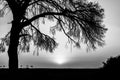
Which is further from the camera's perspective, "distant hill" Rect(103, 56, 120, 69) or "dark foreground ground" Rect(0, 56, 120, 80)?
"distant hill" Rect(103, 56, 120, 69)

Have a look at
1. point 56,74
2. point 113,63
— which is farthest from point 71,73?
point 113,63

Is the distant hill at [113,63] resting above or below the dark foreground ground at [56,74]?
above

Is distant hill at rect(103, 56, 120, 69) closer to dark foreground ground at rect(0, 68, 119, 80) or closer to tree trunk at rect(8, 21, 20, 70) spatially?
dark foreground ground at rect(0, 68, 119, 80)

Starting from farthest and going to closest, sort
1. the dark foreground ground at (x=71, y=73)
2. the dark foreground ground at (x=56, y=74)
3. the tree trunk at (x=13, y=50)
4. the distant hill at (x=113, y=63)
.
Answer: the tree trunk at (x=13, y=50), the dark foreground ground at (x=56, y=74), the distant hill at (x=113, y=63), the dark foreground ground at (x=71, y=73)

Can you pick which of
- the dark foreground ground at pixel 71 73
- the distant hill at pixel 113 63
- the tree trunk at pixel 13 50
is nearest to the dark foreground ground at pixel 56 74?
the dark foreground ground at pixel 71 73

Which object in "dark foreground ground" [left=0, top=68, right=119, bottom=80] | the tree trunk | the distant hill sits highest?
the tree trunk

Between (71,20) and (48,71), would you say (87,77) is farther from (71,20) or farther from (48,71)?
(71,20)

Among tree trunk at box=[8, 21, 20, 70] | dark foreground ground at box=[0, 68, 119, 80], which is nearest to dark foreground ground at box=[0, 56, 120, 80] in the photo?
dark foreground ground at box=[0, 68, 119, 80]

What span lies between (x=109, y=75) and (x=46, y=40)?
8.42 meters

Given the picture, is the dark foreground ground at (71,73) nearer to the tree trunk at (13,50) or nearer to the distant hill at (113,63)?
the distant hill at (113,63)

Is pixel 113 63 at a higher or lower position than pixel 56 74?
higher

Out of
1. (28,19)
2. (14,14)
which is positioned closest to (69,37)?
(28,19)

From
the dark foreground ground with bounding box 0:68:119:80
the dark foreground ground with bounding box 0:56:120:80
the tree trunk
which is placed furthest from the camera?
the tree trunk

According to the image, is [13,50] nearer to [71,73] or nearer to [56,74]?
[56,74]
